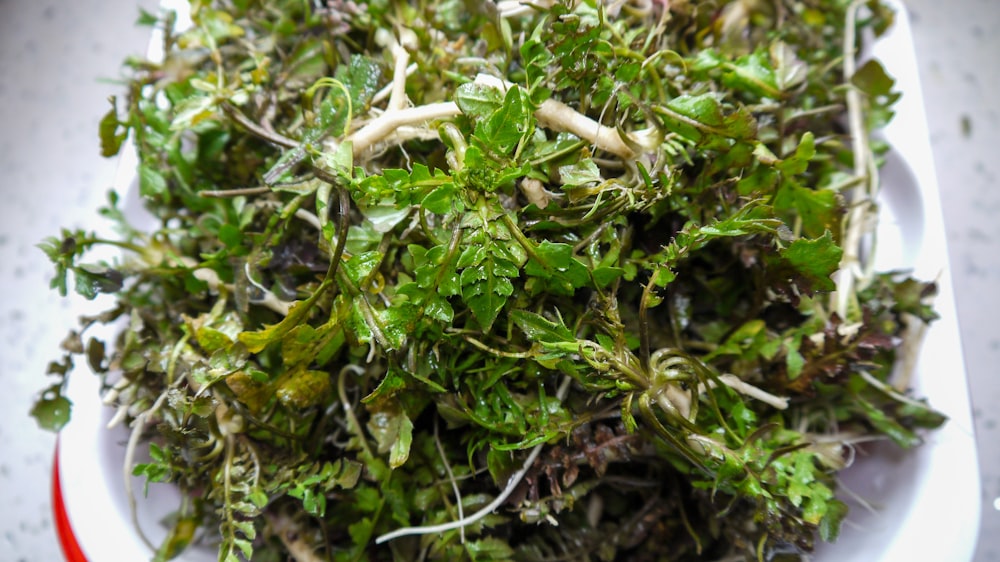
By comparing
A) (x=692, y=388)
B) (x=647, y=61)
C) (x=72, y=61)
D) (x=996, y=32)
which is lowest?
(x=996, y=32)

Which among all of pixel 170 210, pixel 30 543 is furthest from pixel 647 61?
pixel 30 543

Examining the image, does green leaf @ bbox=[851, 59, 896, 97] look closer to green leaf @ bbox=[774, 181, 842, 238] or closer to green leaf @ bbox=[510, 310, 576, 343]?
green leaf @ bbox=[774, 181, 842, 238]

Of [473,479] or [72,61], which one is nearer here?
[473,479]

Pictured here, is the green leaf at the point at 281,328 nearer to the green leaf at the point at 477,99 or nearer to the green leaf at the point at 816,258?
the green leaf at the point at 477,99

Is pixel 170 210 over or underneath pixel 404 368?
over

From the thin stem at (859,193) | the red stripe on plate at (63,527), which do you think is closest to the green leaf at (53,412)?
the red stripe on plate at (63,527)

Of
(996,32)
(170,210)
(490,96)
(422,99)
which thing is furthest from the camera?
(996,32)

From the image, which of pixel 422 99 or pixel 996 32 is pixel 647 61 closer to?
pixel 422 99

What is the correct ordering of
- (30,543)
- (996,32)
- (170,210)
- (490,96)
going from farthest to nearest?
(996,32)
(30,543)
(170,210)
(490,96)
